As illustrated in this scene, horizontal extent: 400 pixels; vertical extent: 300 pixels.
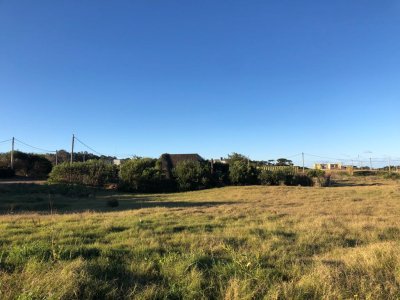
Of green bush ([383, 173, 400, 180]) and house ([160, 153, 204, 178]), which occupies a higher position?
house ([160, 153, 204, 178])

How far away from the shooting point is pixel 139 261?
5898 mm

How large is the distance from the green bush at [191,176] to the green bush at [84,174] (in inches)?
277

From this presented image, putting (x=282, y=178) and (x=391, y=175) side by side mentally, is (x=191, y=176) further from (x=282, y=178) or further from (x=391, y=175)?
(x=391, y=175)

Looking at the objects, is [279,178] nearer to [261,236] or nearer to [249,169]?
[249,169]

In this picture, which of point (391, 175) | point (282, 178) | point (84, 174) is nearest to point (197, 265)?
point (282, 178)

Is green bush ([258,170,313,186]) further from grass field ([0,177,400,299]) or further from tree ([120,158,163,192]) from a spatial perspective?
grass field ([0,177,400,299])

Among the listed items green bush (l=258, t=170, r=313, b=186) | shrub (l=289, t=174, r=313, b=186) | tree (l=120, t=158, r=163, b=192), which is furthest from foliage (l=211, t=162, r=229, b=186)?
shrub (l=289, t=174, r=313, b=186)

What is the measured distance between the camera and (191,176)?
3797cm

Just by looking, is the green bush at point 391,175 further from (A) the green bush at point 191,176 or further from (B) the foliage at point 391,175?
(A) the green bush at point 191,176

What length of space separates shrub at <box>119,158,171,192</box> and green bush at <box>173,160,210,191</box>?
1.35m

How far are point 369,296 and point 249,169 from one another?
35221mm

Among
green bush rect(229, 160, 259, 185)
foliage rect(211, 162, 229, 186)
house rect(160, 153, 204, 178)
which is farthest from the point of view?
house rect(160, 153, 204, 178)

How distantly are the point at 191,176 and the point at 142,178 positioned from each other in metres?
4.70

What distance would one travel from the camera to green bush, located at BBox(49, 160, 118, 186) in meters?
39.7
